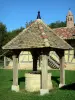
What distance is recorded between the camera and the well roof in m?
13.7

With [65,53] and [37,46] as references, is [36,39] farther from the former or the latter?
[65,53]

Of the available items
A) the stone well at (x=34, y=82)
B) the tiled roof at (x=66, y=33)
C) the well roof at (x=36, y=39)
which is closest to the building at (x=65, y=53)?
the tiled roof at (x=66, y=33)

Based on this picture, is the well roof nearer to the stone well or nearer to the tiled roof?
the stone well

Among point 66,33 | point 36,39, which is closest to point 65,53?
point 66,33

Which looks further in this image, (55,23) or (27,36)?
(55,23)

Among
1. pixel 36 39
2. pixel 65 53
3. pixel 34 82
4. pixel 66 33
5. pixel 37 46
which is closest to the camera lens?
pixel 37 46

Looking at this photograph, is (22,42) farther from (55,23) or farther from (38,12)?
(55,23)

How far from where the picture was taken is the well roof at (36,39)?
44.8 feet

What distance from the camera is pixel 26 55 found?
35.5 m

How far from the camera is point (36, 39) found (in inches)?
550

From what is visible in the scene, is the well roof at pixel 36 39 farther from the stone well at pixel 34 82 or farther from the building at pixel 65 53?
the building at pixel 65 53

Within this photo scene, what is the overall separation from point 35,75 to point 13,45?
2.07 m

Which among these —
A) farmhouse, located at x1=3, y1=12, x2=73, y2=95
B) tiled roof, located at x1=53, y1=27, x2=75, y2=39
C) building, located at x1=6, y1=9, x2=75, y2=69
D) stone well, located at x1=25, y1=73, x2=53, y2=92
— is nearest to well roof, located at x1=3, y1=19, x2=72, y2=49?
farmhouse, located at x1=3, y1=12, x2=73, y2=95

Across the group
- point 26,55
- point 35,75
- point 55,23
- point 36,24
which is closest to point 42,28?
point 36,24
